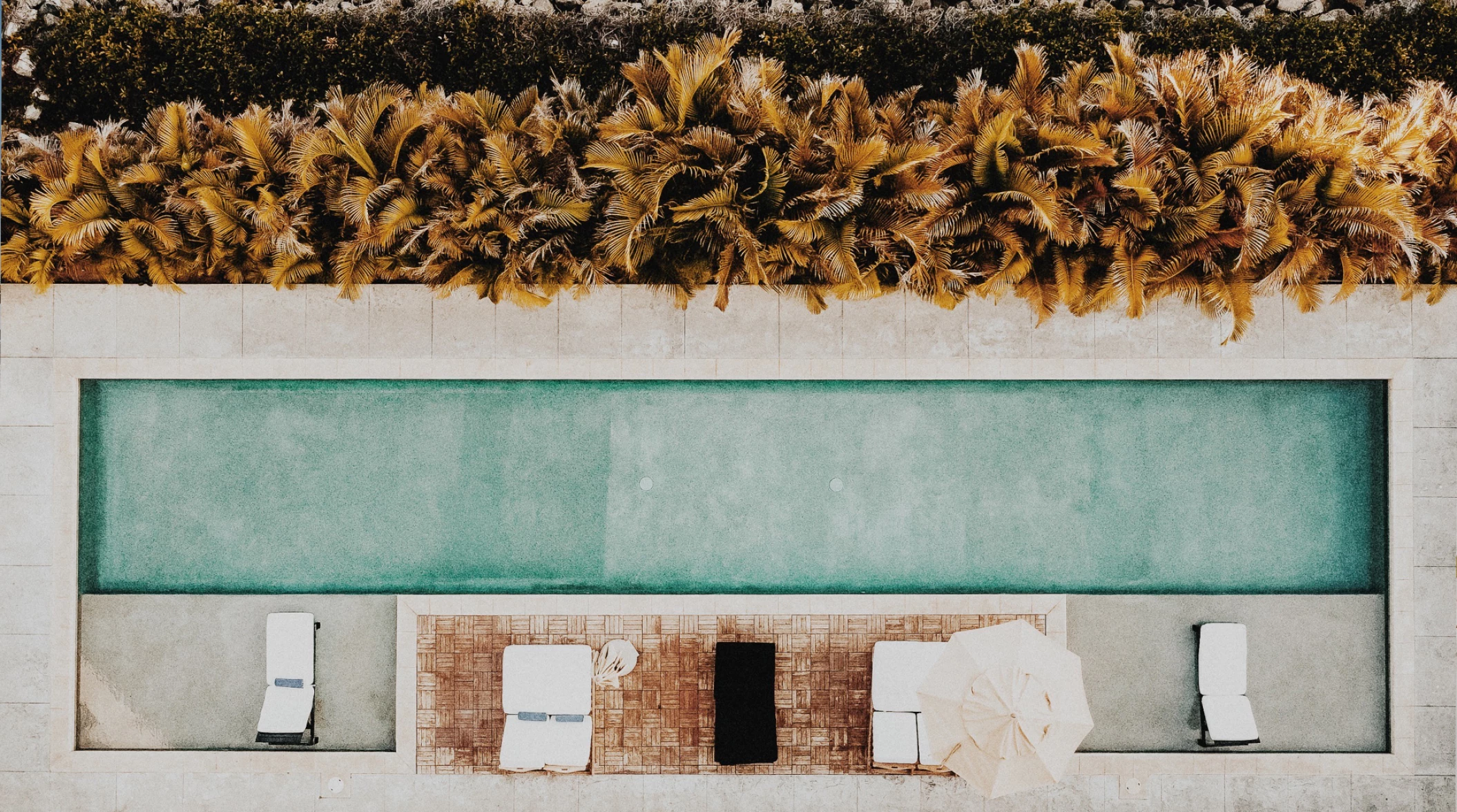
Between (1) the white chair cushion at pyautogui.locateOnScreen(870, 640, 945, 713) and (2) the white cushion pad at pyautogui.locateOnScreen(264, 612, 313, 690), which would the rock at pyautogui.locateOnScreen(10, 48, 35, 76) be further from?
(1) the white chair cushion at pyautogui.locateOnScreen(870, 640, 945, 713)

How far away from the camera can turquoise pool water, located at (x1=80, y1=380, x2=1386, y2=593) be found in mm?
8836

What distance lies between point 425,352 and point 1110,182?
701cm

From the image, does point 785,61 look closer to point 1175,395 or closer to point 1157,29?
point 1157,29

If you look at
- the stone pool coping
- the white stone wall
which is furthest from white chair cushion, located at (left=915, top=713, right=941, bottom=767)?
the stone pool coping

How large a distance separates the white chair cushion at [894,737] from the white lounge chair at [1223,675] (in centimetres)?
306

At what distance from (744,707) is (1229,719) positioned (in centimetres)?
497

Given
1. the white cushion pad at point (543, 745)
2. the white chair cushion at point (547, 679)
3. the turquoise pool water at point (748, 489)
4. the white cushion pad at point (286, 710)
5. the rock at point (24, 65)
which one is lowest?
the white cushion pad at point (543, 745)

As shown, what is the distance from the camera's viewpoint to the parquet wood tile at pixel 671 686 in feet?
28.5

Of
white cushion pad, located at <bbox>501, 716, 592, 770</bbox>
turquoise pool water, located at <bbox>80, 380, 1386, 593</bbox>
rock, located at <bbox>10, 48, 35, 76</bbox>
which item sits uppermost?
rock, located at <bbox>10, 48, 35, 76</bbox>

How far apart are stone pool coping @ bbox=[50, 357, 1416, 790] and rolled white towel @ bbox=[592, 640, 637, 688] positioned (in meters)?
0.44

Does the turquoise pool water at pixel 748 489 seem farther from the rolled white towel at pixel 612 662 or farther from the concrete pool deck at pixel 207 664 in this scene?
the rolled white towel at pixel 612 662

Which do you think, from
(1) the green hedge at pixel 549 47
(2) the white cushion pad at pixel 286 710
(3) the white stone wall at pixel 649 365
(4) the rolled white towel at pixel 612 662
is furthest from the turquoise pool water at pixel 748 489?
(1) the green hedge at pixel 549 47

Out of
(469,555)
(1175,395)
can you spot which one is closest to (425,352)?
(469,555)

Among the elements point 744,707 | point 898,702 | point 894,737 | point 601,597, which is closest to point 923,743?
point 894,737
